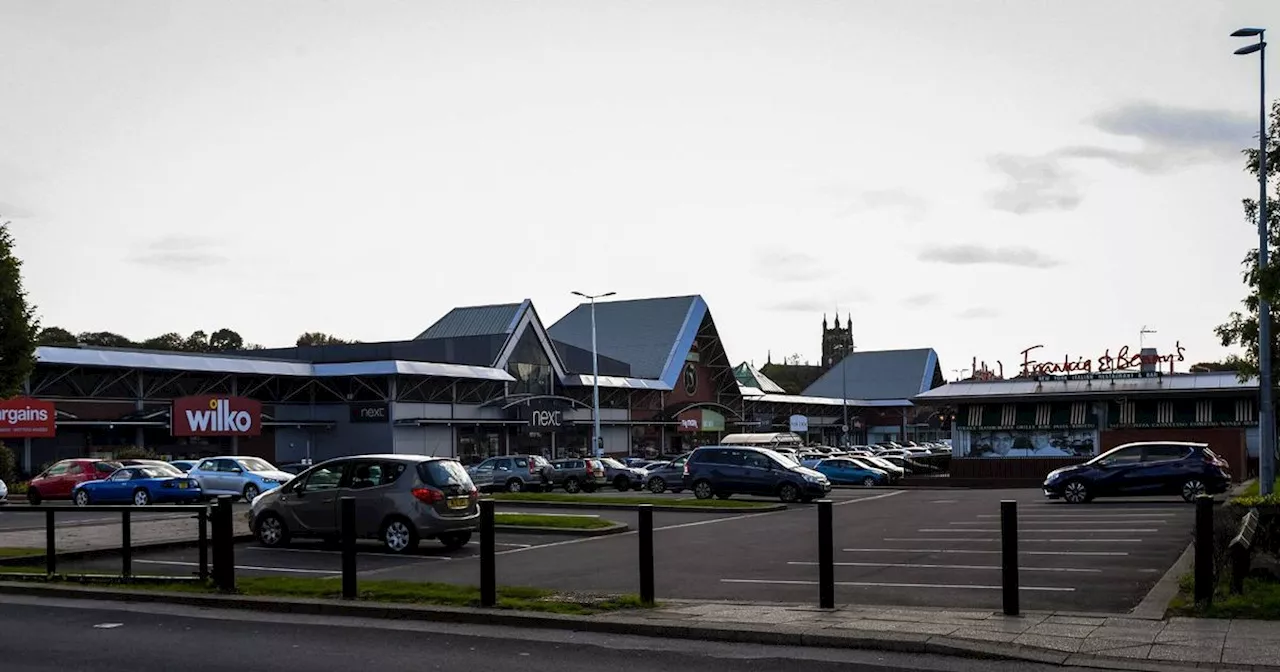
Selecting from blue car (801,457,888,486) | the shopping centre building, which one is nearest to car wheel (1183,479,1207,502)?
blue car (801,457,888,486)

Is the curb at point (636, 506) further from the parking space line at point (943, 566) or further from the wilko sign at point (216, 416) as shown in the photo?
the wilko sign at point (216, 416)

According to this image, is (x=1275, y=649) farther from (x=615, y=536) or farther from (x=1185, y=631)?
(x=615, y=536)

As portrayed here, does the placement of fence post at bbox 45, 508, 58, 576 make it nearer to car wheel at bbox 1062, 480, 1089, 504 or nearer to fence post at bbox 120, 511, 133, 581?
fence post at bbox 120, 511, 133, 581

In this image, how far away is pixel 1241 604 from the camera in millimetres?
12016

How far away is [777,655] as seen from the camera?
10953 mm

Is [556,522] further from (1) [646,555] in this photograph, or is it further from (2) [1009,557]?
(2) [1009,557]

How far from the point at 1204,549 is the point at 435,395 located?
64678mm

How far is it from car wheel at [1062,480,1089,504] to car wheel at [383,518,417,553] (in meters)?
19.7

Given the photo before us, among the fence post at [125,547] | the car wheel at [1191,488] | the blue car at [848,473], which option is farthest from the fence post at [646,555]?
the blue car at [848,473]

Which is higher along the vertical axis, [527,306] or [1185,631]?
[527,306]

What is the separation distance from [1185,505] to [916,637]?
2185 cm

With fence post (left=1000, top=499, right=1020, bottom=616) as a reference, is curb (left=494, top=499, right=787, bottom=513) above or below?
below

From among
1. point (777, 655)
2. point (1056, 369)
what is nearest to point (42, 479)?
point (777, 655)

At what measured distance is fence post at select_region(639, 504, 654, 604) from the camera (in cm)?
1358
